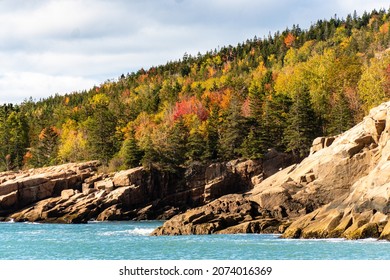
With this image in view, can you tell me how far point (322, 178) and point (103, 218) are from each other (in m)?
32.5

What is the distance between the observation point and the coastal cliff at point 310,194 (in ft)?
192

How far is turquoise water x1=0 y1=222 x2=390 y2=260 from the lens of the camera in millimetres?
45181

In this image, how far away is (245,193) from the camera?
73000 mm

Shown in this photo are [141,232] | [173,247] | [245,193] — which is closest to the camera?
[173,247]

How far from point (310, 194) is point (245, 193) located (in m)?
9.54

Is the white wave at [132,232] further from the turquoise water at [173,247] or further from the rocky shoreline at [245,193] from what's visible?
the rocky shoreline at [245,193]

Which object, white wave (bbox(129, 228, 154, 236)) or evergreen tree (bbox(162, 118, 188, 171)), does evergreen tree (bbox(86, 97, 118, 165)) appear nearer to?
evergreen tree (bbox(162, 118, 188, 171))

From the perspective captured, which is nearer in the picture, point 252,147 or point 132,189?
point 132,189

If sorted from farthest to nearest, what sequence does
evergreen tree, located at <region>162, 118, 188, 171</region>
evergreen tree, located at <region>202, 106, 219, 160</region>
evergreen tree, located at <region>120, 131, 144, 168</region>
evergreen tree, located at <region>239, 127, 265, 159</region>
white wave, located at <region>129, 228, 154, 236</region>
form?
evergreen tree, located at <region>202, 106, 219, 160</region>
evergreen tree, located at <region>120, 131, 144, 168</region>
evergreen tree, located at <region>162, 118, 188, 171</region>
evergreen tree, located at <region>239, 127, 265, 159</region>
white wave, located at <region>129, 228, 154, 236</region>

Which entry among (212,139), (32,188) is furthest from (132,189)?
(212,139)

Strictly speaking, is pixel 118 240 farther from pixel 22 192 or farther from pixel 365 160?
pixel 22 192

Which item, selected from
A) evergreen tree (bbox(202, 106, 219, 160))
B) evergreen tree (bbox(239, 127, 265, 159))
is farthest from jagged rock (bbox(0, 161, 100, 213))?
evergreen tree (bbox(239, 127, 265, 159))

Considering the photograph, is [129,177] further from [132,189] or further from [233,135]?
[233,135]

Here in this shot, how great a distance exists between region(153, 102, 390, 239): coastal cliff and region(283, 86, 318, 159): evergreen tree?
75.0ft
